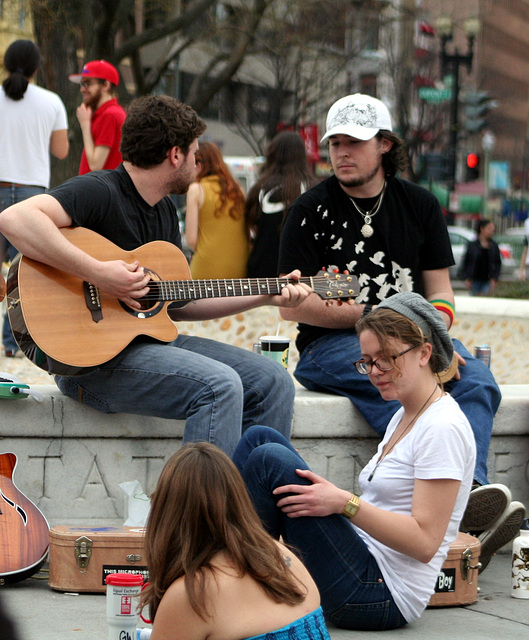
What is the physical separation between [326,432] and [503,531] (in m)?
0.90

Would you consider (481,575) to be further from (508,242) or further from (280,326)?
(508,242)

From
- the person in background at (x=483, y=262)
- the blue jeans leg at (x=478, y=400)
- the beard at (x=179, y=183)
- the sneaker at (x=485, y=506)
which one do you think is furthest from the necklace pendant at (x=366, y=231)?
the person in background at (x=483, y=262)

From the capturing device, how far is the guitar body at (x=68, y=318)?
3777 millimetres

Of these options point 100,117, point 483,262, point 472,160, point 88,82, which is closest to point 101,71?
point 88,82

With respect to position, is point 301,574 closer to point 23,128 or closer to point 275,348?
point 275,348

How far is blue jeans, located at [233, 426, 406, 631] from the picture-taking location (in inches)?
121

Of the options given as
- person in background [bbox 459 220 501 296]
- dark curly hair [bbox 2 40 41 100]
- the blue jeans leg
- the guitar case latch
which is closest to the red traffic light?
person in background [bbox 459 220 501 296]

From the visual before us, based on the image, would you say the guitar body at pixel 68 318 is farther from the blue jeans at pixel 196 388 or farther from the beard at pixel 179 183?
the beard at pixel 179 183

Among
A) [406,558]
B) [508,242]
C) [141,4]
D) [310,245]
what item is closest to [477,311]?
[310,245]

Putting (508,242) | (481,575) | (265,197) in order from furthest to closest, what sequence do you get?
(508,242)
(265,197)
(481,575)

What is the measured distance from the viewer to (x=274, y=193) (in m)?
6.43

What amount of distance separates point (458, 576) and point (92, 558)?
1.36 metres

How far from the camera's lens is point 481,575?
4211 millimetres

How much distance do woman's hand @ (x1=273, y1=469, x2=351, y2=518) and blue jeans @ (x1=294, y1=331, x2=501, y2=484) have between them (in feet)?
4.04
